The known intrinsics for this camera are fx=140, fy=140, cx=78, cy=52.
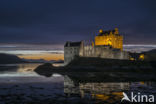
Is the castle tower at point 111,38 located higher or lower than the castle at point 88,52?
higher

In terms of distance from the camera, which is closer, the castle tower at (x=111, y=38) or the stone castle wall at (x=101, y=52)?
the stone castle wall at (x=101, y=52)

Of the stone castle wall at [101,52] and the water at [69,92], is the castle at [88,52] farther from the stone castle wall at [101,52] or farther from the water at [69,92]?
the water at [69,92]

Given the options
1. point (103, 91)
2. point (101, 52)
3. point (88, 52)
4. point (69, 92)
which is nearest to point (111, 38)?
point (101, 52)

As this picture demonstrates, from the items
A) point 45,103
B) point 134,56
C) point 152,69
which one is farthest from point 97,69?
point 45,103

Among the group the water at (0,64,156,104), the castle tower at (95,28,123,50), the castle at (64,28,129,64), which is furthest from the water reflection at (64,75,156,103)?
the castle tower at (95,28,123,50)

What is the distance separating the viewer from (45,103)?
16609mm

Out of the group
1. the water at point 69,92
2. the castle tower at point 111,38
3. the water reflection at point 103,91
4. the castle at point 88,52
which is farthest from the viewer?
the castle tower at point 111,38

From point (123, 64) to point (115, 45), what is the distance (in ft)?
93.0

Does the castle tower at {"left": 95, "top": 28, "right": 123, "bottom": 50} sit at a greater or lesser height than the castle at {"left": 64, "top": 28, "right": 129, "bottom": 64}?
greater

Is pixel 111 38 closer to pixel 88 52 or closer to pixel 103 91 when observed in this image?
pixel 88 52

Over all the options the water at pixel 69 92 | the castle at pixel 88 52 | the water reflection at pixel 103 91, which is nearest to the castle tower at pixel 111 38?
the castle at pixel 88 52

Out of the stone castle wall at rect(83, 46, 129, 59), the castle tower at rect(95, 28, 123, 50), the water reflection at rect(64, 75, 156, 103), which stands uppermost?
the castle tower at rect(95, 28, 123, 50)

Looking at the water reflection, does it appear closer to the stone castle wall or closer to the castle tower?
the stone castle wall

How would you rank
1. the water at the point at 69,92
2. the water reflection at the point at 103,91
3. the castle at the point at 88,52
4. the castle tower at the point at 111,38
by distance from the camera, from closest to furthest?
the water at the point at 69,92 → the water reflection at the point at 103,91 → the castle at the point at 88,52 → the castle tower at the point at 111,38
